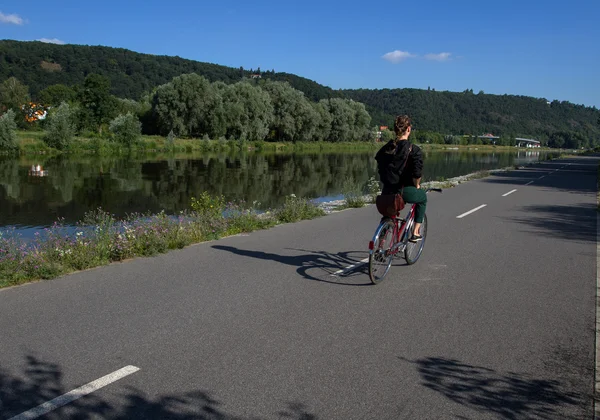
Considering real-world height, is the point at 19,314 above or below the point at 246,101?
below

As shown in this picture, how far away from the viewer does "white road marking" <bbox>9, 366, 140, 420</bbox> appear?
3.15 meters

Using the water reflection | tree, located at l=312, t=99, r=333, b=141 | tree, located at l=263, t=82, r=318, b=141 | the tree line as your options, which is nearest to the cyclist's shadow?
the water reflection

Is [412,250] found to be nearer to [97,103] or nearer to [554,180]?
[554,180]

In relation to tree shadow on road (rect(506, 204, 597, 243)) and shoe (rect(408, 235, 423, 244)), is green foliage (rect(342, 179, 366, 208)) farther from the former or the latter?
shoe (rect(408, 235, 423, 244))

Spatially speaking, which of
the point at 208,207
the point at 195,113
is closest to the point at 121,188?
the point at 208,207

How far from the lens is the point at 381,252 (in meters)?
6.46

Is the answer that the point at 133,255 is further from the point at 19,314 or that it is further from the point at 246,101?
the point at 246,101

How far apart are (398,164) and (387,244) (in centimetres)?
107

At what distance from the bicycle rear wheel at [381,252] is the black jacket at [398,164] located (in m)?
0.55

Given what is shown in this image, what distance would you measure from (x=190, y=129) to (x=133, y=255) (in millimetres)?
59825

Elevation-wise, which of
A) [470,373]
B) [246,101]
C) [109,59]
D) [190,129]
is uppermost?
[109,59]

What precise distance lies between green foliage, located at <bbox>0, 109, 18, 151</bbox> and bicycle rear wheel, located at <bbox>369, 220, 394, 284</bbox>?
45.9 metres

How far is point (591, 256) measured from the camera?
27.6ft

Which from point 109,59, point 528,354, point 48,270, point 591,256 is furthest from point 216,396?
point 109,59
